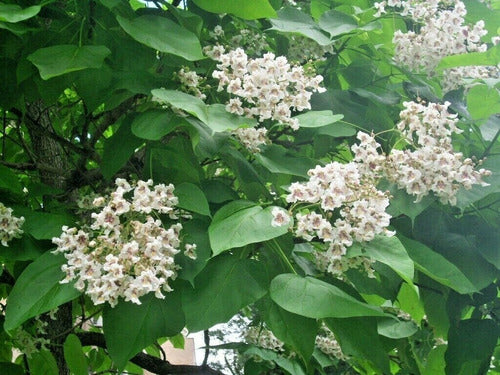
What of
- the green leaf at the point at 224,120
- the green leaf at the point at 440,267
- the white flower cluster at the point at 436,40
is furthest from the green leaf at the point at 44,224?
the white flower cluster at the point at 436,40

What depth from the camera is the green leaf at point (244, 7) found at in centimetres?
99

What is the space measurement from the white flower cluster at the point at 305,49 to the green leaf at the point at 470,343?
0.49 metres

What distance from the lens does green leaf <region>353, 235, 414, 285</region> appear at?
775 millimetres

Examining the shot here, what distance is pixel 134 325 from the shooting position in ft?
2.85

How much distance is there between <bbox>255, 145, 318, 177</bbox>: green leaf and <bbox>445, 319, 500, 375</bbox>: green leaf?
0.35m

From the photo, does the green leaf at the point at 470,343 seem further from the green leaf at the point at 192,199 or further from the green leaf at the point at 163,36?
the green leaf at the point at 163,36

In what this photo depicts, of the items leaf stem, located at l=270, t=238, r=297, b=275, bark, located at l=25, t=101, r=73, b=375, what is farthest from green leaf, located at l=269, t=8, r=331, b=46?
bark, located at l=25, t=101, r=73, b=375

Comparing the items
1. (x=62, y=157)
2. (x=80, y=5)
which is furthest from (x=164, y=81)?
(x=62, y=157)

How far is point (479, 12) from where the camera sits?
1268 millimetres

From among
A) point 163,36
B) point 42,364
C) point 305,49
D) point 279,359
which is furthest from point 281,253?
point 42,364

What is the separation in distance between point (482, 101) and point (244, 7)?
38cm

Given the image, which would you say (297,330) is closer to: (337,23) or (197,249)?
(197,249)

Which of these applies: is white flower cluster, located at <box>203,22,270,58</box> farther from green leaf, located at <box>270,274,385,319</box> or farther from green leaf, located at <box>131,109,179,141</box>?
green leaf, located at <box>270,274,385,319</box>

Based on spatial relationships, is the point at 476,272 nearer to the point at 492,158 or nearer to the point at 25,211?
the point at 492,158
